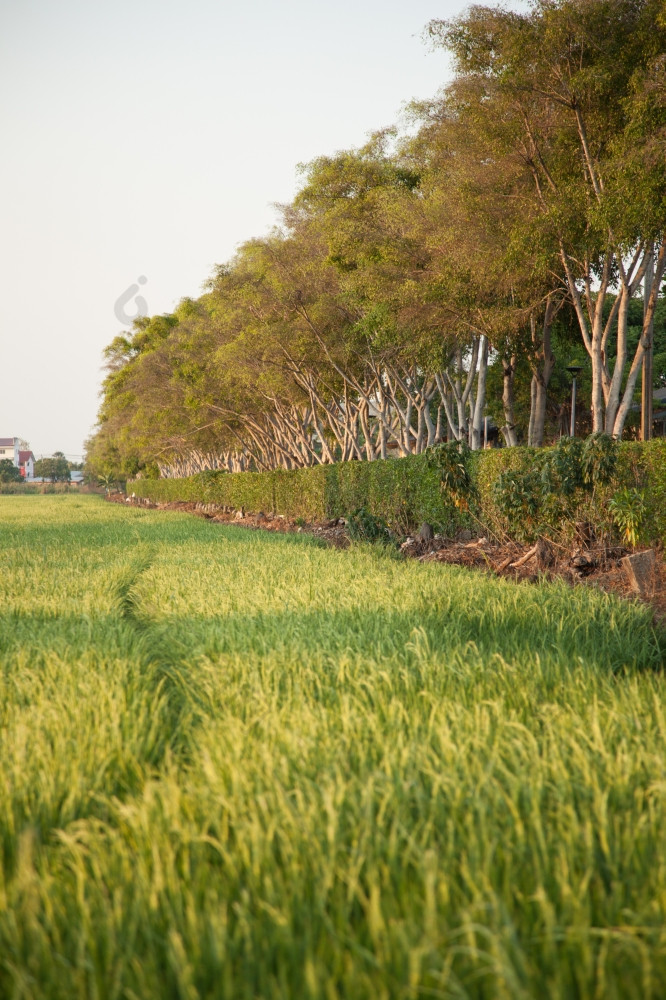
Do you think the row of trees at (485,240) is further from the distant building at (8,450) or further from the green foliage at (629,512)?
the distant building at (8,450)

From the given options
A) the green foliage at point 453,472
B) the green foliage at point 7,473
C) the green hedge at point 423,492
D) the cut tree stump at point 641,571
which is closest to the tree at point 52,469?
the green foliage at point 7,473

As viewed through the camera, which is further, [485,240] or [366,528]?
[366,528]

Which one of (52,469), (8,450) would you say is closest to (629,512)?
(52,469)

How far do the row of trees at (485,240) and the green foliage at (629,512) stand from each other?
2.95m

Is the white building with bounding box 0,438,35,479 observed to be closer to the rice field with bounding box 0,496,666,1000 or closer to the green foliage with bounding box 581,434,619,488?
the green foliage with bounding box 581,434,619,488

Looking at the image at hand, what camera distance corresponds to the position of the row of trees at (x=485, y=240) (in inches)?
361

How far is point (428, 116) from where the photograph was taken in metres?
14.7

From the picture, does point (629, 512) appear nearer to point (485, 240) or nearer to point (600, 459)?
point (600, 459)

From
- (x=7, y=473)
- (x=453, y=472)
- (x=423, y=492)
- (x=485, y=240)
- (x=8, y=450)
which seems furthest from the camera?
(x=8, y=450)

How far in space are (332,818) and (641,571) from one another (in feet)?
19.1

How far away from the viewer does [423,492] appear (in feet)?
42.5

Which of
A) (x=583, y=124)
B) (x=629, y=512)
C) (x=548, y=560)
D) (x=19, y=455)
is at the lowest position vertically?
(x=548, y=560)

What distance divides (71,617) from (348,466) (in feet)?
42.0

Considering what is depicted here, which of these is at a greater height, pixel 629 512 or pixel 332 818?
pixel 629 512
